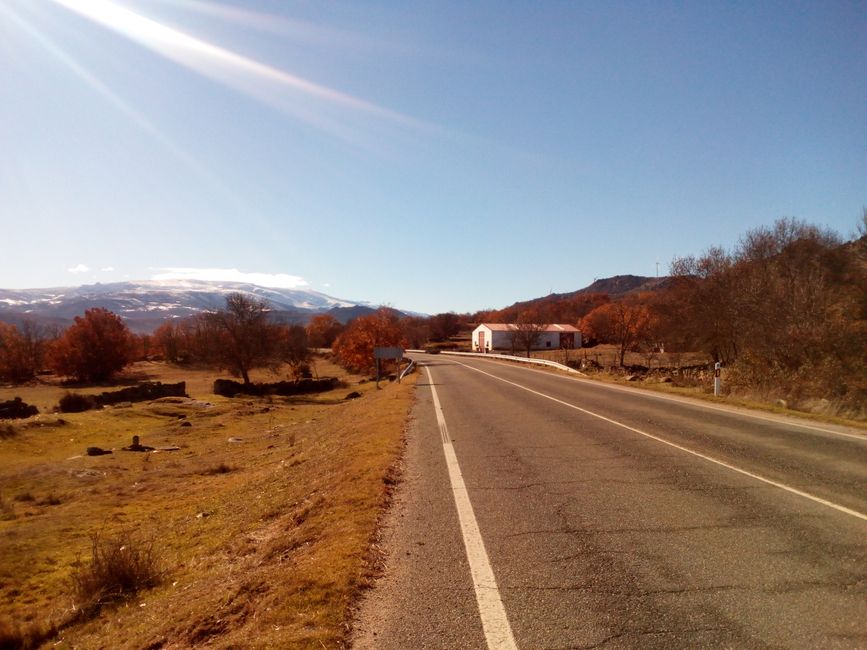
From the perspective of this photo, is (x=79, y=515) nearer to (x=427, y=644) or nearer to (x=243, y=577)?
(x=243, y=577)

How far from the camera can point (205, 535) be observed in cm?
1002

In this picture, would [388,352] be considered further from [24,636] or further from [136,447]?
[24,636]

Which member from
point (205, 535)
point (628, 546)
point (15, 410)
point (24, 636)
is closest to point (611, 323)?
point (15, 410)

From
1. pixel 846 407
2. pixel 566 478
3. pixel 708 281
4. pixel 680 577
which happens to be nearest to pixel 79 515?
pixel 566 478

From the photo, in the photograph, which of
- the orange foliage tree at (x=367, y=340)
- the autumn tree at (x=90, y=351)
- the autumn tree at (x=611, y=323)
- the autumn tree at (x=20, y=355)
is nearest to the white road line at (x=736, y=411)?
the orange foliage tree at (x=367, y=340)

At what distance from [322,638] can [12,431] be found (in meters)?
31.2

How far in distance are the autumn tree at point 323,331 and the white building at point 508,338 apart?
151ft

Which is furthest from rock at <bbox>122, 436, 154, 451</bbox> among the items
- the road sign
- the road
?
the road

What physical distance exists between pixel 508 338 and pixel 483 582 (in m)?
98.2

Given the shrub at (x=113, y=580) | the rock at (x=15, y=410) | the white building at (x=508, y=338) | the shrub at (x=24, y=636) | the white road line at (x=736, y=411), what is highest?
the white building at (x=508, y=338)

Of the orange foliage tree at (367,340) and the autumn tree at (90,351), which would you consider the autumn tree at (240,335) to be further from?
the autumn tree at (90,351)

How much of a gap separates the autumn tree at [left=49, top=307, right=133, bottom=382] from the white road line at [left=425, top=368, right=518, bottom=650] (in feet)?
277

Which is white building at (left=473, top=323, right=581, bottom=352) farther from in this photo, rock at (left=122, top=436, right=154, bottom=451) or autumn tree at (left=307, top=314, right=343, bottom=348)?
rock at (left=122, top=436, right=154, bottom=451)

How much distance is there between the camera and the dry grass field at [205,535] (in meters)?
4.68
